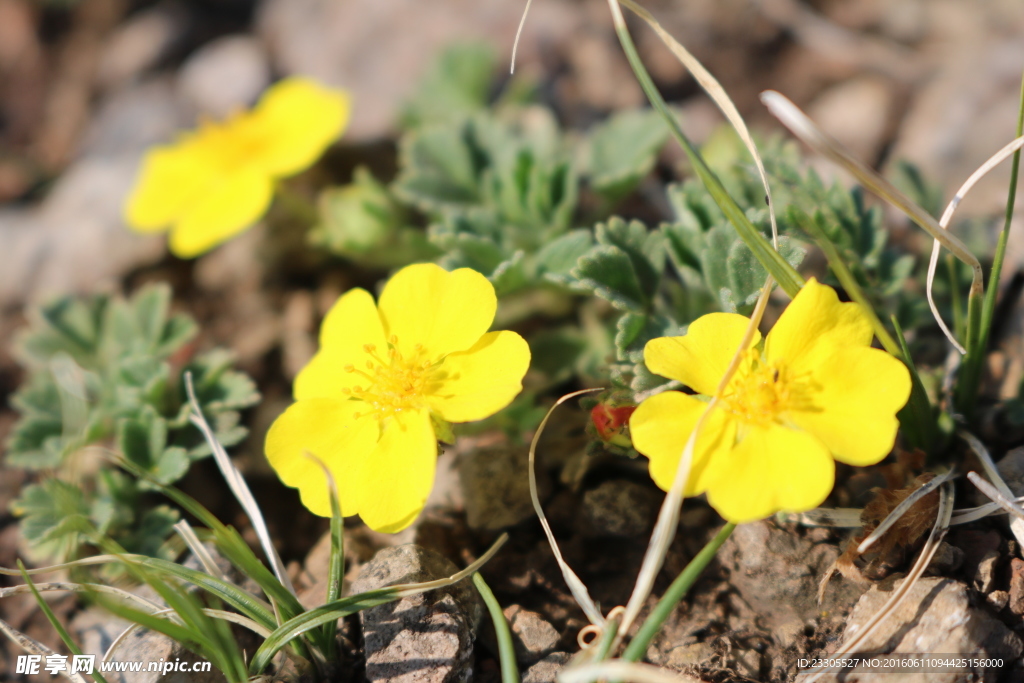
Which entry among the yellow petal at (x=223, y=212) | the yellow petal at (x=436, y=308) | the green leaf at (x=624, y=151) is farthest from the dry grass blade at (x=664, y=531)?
the yellow petal at (x=223, y=212)

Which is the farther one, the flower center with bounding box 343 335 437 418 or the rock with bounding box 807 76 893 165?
the rock with bounding box 807 76 893 165

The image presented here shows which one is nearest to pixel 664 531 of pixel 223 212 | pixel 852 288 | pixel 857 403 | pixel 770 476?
pixel 770 476

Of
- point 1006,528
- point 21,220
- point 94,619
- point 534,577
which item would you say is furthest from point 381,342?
point 21,220

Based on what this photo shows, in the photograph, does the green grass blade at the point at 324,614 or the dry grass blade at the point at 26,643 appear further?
the dry grass blade at the point at 26,643

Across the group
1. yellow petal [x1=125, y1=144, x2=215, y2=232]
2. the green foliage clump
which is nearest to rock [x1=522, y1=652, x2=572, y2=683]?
the green foliage clump

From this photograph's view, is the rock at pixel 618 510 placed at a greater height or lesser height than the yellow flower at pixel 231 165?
lesser

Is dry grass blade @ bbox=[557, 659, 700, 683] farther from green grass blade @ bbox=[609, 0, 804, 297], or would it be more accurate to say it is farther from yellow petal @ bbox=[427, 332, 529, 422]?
green grass blade @ bbox=[609, 0, 804, 297]

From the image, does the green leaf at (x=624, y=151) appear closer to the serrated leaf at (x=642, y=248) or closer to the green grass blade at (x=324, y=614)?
the serrated leaf at (x=642, y=248)
